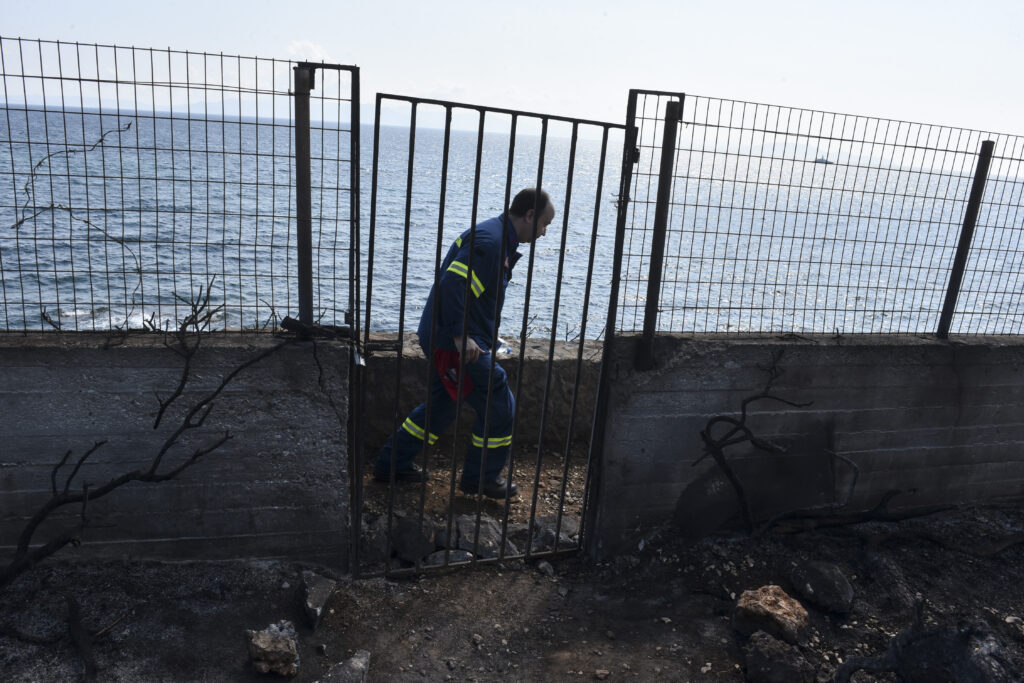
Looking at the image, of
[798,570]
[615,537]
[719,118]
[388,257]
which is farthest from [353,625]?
[388,257]

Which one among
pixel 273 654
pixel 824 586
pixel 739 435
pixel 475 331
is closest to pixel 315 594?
pixel 273 654

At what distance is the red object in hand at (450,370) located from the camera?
463 cm

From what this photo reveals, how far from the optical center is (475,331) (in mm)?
4590

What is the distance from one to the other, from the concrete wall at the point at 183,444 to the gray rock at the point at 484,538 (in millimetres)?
788

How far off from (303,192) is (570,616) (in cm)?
264

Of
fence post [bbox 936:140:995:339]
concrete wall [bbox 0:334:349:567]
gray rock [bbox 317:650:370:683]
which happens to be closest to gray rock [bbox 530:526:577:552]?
concrete wall [bbox 0:334:349:567]

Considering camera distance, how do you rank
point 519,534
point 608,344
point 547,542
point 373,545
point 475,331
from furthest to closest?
point 519,534, point 547,542, point 475,331, point 373,545, point 608,344

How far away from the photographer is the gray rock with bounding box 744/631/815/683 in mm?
3625

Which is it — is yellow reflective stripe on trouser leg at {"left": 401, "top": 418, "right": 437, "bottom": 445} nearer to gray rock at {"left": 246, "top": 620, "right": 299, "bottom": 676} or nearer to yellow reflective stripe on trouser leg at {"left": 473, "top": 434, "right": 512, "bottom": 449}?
yellow reflective stripe on trouser leg at {"left": 473, "top": 434, "right": 512, "bottom": 449}

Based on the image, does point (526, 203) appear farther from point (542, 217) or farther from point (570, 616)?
point (570, 616)

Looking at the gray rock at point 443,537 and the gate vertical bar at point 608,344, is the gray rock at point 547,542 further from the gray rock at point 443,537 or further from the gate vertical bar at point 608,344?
the gray rock at point 443,537

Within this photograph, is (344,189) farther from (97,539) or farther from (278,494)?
(97,539)

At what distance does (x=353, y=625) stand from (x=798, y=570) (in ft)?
8.21

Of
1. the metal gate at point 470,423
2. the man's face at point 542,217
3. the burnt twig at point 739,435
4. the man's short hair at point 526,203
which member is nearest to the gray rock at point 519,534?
the metal gate at point 470,423
